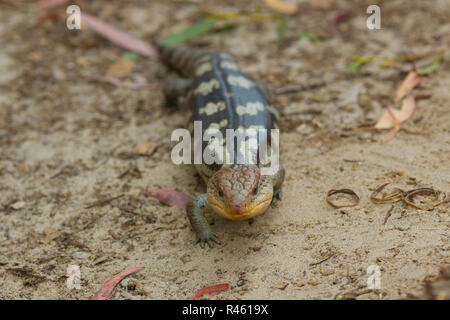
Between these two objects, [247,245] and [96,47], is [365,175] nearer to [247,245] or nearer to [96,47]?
[247,245]

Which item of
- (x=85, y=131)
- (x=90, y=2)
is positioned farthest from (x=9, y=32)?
(x=85, y=131)

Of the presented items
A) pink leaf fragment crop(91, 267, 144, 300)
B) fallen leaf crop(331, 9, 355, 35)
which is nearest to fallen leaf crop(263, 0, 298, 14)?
fallen leaf crop(331, 9, 355, 35)

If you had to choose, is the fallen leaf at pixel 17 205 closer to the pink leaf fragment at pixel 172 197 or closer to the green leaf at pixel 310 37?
the pink leaf fragment at pixel 172 197

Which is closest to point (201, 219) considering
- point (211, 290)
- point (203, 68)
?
point (211, 290)

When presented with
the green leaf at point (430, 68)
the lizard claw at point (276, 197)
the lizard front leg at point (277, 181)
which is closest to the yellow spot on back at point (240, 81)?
the lizard front leg at point (277, 181)

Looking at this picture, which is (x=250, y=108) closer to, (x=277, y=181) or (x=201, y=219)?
(x=277, y=181)

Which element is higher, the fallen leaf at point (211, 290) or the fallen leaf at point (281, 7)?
the fallen leaf at point (281, 7)

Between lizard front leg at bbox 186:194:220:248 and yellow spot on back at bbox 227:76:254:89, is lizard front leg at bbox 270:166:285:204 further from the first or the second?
yellow spot on back at bbox 227:76:254:89
